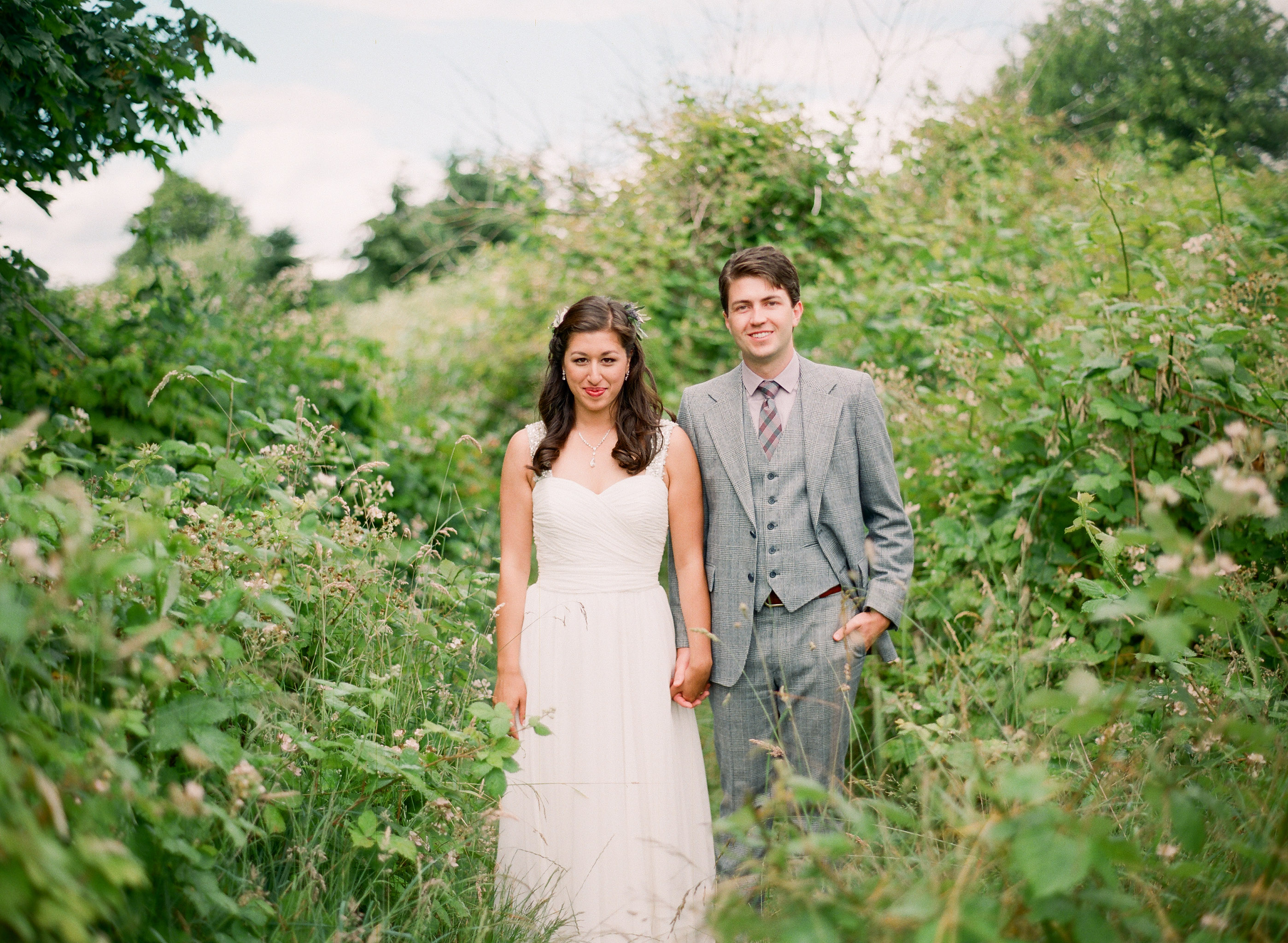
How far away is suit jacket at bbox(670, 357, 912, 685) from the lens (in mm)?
2758

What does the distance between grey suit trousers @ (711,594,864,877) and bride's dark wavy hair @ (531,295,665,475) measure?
2.33 ft

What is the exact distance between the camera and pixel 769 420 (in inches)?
114

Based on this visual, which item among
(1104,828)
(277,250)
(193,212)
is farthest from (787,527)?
(193,212)

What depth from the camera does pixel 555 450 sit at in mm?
2922

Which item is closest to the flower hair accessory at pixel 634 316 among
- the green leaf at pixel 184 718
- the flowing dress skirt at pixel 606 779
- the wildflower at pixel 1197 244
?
the flowing dress skirt at pixel 606 779

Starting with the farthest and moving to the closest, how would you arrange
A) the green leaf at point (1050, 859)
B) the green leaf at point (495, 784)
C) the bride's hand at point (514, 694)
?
the bride's hand at point (514, 694) → the green leaf at point (495, 784) → the green leaf at point (1050, 859)

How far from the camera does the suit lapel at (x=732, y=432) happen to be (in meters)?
2.80

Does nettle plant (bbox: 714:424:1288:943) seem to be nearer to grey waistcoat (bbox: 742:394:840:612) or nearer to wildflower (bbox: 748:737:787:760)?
wildflower (bbox: 748:737:787:760)

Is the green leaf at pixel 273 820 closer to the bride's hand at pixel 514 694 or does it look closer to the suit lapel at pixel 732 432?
the bride's hand at pixel 514 694

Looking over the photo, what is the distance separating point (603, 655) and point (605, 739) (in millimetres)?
267

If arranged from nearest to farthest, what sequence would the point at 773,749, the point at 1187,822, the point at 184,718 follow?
the point at 1187,822
the point at 184,718
the point at 773,749

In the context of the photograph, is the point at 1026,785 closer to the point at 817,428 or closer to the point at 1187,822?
the point at 1187,822

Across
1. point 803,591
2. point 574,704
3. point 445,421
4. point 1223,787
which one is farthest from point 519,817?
point 445,421

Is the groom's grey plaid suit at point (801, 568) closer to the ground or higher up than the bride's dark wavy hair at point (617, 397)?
closer to the ground
